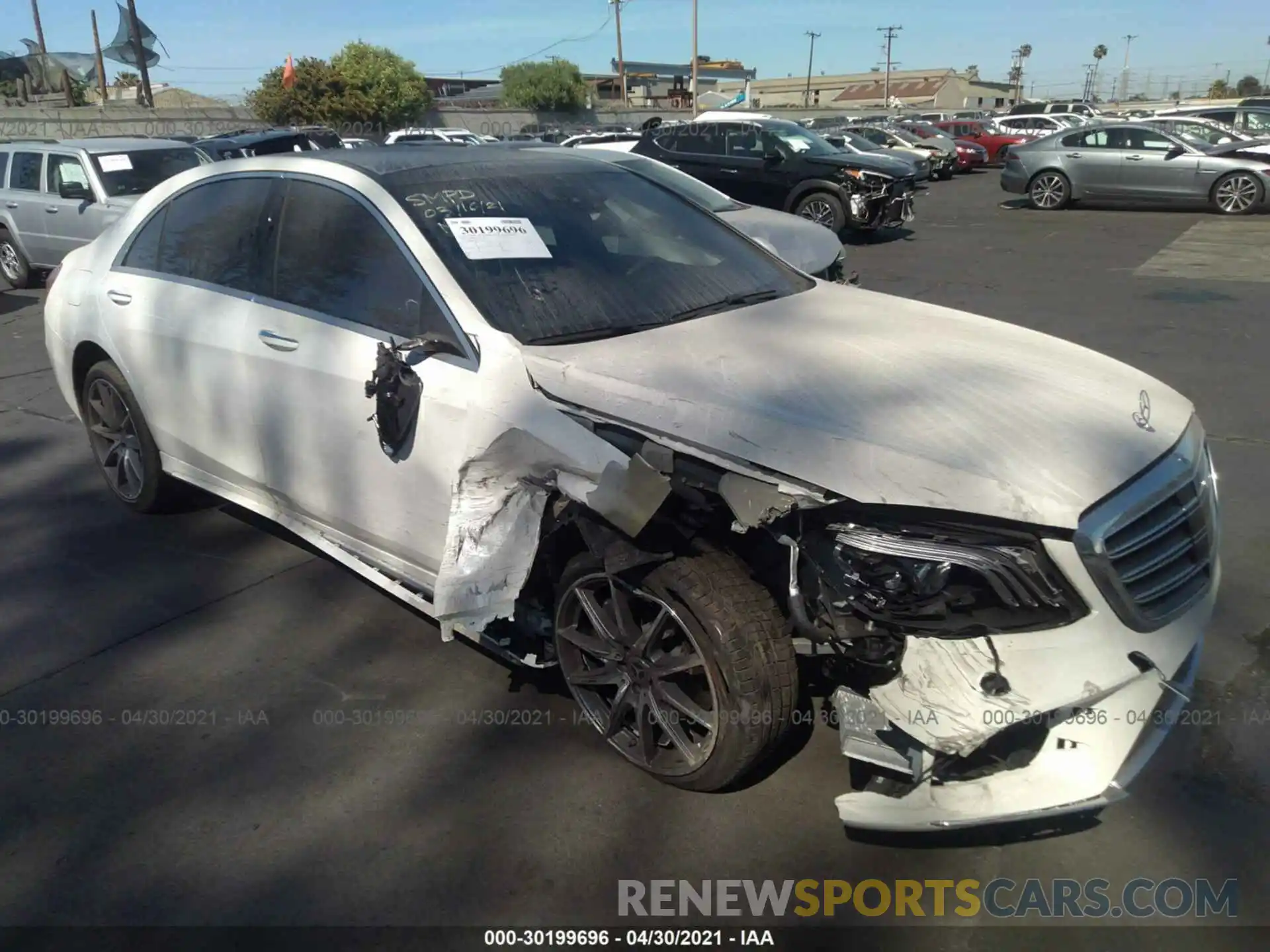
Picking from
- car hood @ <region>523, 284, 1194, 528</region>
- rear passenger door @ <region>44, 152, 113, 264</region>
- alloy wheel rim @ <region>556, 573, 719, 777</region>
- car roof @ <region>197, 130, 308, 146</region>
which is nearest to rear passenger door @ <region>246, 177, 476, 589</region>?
car hood @ <region>523, 284, 1194, 528</region>

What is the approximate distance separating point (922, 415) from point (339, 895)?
79.4 inches

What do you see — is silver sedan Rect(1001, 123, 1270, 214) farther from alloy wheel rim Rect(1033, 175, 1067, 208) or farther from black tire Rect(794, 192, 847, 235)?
Answer: black tire Rect(794, 192, 847, 235)

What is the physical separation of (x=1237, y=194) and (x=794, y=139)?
7.76m

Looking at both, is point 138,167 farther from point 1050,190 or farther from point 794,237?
point 1050,190

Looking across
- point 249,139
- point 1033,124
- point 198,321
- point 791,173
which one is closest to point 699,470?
point 198,321

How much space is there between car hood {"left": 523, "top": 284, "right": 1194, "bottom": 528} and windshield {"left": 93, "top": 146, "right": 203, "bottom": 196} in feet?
30.8

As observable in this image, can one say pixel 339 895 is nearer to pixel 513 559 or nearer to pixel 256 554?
pixel 513 559

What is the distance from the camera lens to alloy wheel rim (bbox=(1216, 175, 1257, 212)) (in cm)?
1599

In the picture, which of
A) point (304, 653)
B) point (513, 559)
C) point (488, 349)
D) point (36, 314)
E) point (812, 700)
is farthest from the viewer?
point (36, 314)

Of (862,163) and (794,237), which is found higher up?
(862,163)

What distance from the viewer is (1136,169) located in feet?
55.4

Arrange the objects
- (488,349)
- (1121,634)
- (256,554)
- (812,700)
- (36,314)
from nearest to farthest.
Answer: (1121,634) → (488,349) → (812,700) → (256,554) → (36,314)

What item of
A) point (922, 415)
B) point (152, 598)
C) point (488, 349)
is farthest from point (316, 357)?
point (922, 415)

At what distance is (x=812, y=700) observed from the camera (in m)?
3.35
